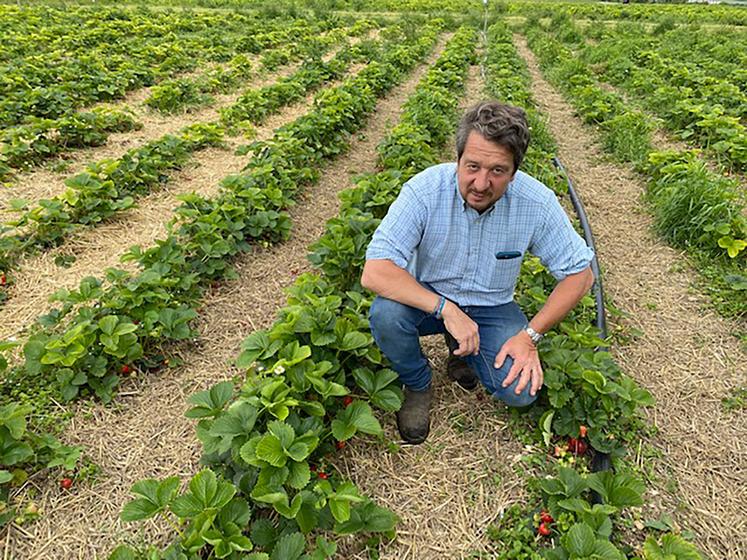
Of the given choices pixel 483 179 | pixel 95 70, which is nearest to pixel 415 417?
pixel 483 179

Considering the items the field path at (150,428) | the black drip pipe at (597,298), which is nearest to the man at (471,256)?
the black drip pipe at (597,298)

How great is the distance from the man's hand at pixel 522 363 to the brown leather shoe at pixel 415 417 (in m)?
0.50

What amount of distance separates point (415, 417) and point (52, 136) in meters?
5.99

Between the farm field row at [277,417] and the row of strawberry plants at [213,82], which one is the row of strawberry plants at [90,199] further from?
the row of strawberry plants at [213,82]

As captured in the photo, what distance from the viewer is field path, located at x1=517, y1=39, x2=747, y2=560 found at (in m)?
2.42

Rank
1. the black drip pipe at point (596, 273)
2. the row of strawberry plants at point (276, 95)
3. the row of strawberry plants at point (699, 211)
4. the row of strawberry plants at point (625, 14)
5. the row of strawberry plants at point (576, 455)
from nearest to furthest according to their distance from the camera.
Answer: the row of strawberry plants at point (576, 455) → the black drip pipe at point (596, 273) → the row of strawberry plants at point (699, 211) → the row of strawberry plants at point (276, 95) → the row of strawberry plants at point (625, 14)

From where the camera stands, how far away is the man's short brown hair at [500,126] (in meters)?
2.06

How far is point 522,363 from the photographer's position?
237 cm

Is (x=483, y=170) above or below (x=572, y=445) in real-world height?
above

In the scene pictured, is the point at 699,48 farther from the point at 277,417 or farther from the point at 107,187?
the point at 277,417

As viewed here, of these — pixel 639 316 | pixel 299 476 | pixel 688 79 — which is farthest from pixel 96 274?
pixel 688 79

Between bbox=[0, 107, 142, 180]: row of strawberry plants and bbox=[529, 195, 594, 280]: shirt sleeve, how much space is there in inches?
219

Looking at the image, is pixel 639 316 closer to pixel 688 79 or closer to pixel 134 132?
pixel 134 132

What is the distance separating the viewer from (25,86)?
730 cm
